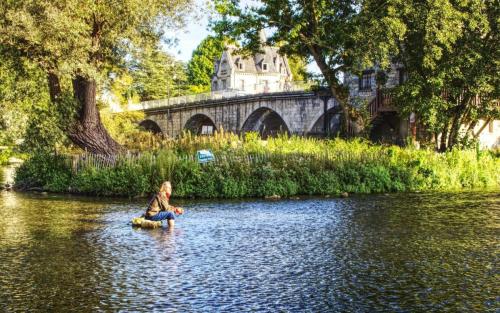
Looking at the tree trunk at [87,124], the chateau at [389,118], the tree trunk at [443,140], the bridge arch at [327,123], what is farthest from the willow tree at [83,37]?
the bridge arch at [327,123]

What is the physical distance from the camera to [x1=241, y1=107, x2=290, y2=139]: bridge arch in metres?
62.4

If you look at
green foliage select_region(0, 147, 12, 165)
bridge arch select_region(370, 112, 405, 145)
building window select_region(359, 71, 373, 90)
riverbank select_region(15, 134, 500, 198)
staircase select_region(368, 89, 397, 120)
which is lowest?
riverbank select_region(15, 134, 500, 198)

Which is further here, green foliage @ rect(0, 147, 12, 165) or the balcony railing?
green foliage @ rect(0, 147, 12, 165)

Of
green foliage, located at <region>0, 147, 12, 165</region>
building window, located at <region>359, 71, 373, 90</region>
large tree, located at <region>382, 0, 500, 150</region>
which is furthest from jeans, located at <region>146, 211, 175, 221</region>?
green foliage, located at <region>0, 147, 12, 165</region>

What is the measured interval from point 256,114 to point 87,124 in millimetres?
37043

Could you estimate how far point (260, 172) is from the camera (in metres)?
21.8

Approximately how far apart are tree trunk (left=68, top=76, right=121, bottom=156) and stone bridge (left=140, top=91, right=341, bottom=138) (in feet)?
48.5

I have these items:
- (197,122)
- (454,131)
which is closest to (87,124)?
(454,131)

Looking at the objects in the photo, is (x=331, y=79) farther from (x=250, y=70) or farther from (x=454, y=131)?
(x=250, y=70)

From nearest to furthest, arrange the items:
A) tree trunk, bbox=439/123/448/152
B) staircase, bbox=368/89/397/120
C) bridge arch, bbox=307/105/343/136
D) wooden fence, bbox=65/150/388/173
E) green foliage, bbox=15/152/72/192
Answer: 1. wooden fence, bbox=65/150/388/173
2. green foliage, bbox=15/152/72/192
3. tree trunk, bbox=439/123/448/152
4. staircase, bbox=368/89/397/120
5. bridge arch, bbox=307/105/343/136

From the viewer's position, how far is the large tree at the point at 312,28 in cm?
3127

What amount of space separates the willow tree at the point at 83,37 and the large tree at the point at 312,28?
644 centimetres

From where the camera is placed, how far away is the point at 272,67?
344 feet

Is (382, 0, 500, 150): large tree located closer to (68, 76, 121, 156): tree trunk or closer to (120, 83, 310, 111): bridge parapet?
(68, 76, 121, 156): tree trunk
